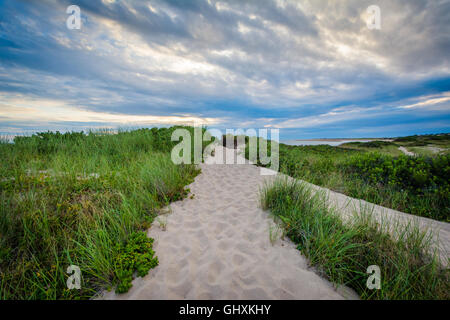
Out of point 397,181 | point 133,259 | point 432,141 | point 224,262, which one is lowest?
point 224,262

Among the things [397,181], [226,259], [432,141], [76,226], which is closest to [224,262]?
[226,259]

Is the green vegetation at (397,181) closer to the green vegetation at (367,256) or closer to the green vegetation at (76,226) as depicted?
the green vegetation at (367,256)

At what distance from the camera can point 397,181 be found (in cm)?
692

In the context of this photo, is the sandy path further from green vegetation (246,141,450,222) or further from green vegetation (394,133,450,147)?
green vegetation (394,133,450,147)

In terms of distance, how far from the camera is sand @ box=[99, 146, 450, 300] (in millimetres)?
2549

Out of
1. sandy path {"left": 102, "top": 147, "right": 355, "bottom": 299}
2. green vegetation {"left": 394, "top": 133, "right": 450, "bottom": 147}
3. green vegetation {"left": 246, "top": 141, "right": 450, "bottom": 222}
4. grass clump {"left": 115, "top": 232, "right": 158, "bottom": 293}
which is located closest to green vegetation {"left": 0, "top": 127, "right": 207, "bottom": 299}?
grass clump {"left": 115, "top": 232, "right": 158, "bottom": 293}

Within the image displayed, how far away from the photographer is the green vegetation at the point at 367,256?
2439 mm

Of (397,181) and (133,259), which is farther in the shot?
(397,181)

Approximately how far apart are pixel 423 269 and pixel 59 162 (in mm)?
9429

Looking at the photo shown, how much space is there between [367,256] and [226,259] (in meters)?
2.38

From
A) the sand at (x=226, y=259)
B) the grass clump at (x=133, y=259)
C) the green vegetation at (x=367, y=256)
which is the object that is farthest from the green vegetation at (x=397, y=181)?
the grass clump at (x=133, y=259)

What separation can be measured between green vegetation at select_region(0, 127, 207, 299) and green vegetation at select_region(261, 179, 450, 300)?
112 inches

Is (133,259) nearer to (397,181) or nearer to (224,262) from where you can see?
(224,262)
